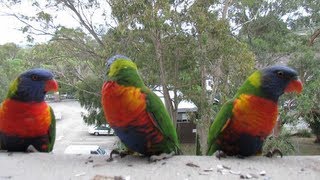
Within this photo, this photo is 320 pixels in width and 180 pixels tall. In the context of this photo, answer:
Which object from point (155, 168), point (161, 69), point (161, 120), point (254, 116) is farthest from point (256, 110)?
point (161, 69)

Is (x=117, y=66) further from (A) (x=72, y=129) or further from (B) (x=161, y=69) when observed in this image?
(A) (x=72, y=129)

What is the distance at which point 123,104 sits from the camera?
1715mm

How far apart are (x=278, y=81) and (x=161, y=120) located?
24.2 inches

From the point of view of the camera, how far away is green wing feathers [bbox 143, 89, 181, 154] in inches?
70.9

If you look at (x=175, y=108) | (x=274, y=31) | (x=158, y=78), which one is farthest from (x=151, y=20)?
(x=274, y=31)

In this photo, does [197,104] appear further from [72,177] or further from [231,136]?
[72,177]

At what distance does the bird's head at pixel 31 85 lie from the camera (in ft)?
6.97

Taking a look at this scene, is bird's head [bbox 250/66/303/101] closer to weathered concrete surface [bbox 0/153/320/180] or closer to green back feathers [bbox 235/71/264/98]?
green back feathers [bbox 235/71/264/98]

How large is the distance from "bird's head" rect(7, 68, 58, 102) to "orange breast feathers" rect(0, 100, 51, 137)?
0.03m

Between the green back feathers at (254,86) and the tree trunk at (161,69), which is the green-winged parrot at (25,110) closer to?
the green back feathers at (254,86)

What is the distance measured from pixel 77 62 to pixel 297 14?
6.50 m

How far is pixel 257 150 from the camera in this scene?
197 cm

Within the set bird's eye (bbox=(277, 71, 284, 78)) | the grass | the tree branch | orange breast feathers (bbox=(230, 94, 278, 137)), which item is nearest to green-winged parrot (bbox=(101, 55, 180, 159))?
orange breast feathers (bbox=(230, 94, 278, 137))

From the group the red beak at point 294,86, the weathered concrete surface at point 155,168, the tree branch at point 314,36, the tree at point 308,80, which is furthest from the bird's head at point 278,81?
the tree branch at point 314,36
